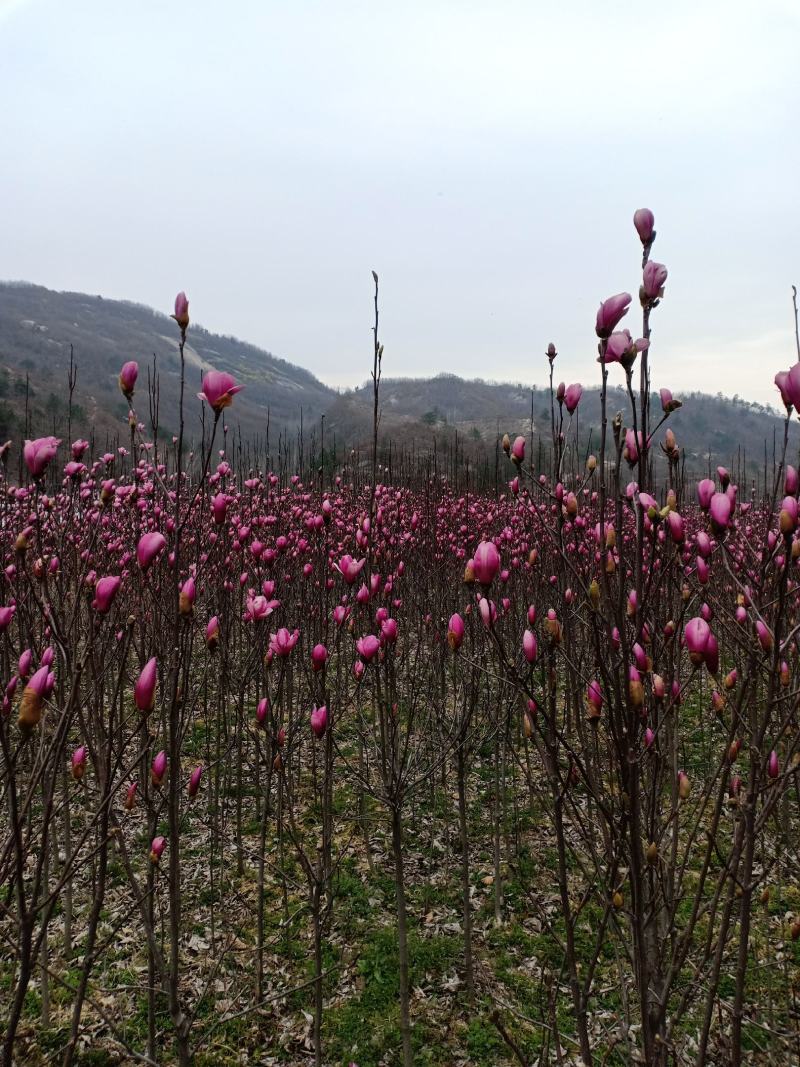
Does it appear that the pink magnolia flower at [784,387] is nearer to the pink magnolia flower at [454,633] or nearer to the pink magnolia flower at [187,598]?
the pink magnolia flower at [454,633]

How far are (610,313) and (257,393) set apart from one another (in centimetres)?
13128

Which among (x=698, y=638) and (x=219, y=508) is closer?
(x=698, y=638)

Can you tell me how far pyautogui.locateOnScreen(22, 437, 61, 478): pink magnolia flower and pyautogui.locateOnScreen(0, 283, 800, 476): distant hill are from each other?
4047 cm

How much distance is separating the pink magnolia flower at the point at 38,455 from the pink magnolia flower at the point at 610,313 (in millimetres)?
1672

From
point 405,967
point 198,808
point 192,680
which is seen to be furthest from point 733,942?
point 192,680

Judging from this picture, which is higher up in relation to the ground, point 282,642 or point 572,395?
point 572,395

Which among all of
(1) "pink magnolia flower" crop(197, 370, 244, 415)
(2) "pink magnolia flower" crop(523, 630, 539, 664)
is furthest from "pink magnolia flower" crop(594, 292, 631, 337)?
(1) "pink magnolia flower" crop(197, 370, 244, 415)

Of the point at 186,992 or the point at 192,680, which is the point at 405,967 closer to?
the point at 186,992

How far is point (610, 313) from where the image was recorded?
5.44 ft

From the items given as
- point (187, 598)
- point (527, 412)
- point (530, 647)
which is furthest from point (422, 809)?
point (527, 412)

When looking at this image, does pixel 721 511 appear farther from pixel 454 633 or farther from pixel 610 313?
pixel 454 633

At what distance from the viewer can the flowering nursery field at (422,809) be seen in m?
1.55

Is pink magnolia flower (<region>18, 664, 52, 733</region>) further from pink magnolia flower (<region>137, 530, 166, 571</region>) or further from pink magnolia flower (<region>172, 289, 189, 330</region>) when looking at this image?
pink magnolia flower (<region>172, 289, 189, 330</region>)

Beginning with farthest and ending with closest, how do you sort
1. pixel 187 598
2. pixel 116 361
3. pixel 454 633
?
1. pixel 116 361
2. pixel 454 633
3. pixel 187 598
